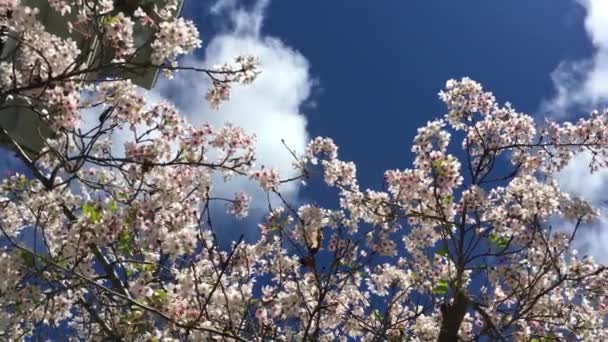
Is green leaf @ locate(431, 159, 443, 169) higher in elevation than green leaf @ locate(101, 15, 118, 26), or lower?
higher

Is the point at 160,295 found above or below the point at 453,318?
below

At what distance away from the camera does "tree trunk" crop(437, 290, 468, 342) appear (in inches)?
269

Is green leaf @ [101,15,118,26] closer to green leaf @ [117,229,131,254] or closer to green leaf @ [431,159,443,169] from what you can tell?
green leaf @ [117,229,131,254]


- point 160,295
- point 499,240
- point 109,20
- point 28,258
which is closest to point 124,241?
point 28,258

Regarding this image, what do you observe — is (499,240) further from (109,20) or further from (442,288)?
(109,20)

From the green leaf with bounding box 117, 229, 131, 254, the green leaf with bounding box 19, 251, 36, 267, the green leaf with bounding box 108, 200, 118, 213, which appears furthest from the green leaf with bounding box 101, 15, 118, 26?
the green leaf with bounding box 19, 251, 36, 267

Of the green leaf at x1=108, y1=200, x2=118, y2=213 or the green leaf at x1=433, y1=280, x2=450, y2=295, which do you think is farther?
the green leaf at x1=433, y1=280, x2=450, y2=295

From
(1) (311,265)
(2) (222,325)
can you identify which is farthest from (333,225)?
(2) (222,325)

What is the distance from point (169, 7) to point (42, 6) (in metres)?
4.96

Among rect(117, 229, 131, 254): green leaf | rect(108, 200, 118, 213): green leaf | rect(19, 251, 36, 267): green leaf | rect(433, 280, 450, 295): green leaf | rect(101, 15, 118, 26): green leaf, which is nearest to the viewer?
rect(19, 251, 36, 267): green leaf

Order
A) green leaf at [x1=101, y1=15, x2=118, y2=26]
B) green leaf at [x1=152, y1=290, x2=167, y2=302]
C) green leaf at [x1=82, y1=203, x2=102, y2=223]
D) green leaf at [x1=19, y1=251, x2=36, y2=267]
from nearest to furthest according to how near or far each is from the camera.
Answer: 1. green leaf at [x1=152, y1=290, x2=167, y2=302]
2. green leaf at [x1=19, y1=251, x2=36, y2=267]
3. green leaf at [x1=82, y1=203, x2=102, y2=223]
4. green leaf at [x1=101, y1=15, x2=118, y2=26]

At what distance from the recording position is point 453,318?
22.5 ft

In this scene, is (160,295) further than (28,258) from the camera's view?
No

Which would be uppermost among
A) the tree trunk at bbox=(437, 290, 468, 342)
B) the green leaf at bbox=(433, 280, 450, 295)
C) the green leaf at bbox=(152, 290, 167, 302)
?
the green leaf at bbox=(433, 280, 450, 295)
